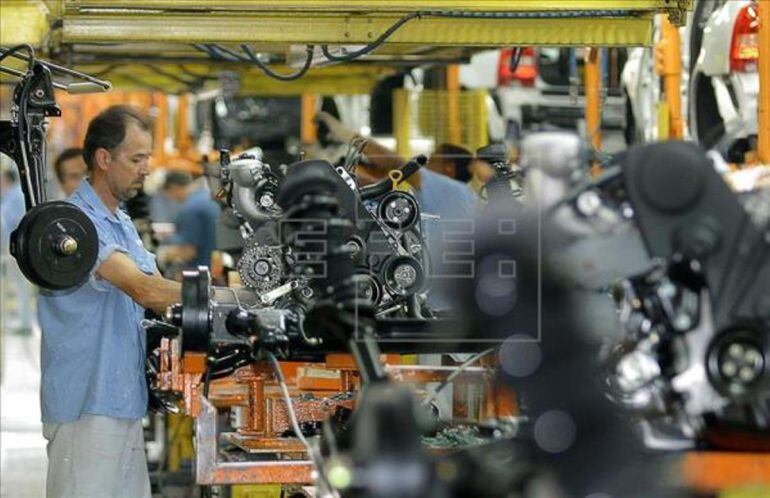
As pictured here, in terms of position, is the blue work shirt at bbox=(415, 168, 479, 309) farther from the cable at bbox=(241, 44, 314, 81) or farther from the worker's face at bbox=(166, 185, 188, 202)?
the worker's face at bbox=(166, 185, 188, 202)

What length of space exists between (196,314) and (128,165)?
6.03 ft

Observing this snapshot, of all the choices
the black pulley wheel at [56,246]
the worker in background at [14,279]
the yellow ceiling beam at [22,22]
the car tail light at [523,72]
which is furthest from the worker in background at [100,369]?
the worker in background at [14,279]

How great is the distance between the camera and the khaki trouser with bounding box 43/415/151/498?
7.22 meters

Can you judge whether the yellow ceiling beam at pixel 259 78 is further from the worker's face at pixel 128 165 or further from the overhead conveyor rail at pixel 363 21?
the worker's face at pixel 128 165

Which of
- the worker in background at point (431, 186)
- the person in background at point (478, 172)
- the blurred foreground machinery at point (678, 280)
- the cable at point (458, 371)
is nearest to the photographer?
the blurred foreground machinery at point (678, 280)

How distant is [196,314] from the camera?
235 inches

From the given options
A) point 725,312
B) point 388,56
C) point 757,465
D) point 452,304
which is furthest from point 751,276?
point 388,56

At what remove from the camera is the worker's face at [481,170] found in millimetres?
9720

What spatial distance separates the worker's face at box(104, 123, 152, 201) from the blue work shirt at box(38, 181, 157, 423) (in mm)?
187

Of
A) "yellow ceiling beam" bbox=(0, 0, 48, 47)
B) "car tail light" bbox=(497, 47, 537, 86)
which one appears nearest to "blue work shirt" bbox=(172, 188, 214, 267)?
"car tail light" bbox=(497, 47, 537, 86)

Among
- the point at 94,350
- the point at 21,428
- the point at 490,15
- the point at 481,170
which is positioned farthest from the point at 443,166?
the point at 21,428

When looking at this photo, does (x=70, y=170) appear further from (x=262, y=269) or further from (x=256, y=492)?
(x=262, y=269)

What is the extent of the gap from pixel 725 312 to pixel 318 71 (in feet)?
33.2

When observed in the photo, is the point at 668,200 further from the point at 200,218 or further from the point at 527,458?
the point at 200,218
